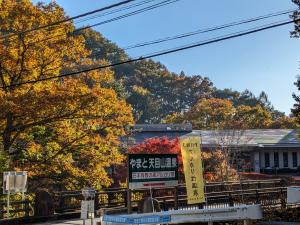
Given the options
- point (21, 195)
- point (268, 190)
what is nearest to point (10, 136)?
point (21, 195)

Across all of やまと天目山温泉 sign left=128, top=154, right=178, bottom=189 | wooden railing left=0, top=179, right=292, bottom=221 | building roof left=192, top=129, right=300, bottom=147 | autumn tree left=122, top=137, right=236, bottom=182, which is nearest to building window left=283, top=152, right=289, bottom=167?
building roof left=192, top=129, right=300, bottom=147

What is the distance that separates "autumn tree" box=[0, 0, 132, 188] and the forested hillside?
63794 mm

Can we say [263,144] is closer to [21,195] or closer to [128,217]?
[21,195]

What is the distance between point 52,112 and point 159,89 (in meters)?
74.9

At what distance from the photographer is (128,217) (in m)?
9.74

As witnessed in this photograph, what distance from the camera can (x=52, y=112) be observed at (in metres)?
20.2

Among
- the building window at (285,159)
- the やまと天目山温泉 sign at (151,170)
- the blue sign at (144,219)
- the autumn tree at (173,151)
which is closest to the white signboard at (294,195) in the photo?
the やまと天目山温泉 sign at (151,170)

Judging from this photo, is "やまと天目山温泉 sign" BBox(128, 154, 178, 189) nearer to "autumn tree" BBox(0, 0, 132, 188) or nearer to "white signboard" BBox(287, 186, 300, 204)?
"white signboard" BBox(287, 186, 300, 204)

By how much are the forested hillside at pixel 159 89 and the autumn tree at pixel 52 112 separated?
2512 inches

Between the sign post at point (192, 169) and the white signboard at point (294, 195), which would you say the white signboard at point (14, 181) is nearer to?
the sign post at point (192, 169)

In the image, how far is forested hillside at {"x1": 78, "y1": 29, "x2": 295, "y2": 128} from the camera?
87.9m

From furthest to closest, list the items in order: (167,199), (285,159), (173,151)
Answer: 1. (285,159)
2. (173,151)
3. (167,199)

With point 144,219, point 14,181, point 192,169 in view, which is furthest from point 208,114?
point 144,219

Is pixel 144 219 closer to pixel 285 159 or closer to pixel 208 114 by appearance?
pixel 285 159
